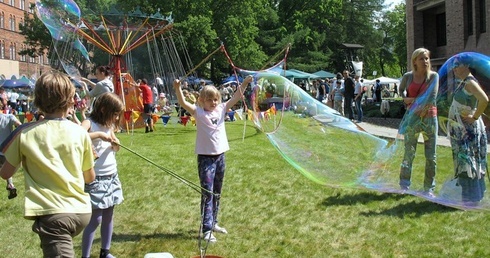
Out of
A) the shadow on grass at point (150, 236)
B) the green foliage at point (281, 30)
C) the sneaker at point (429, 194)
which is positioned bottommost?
the shadow on grass at point (150, 236)

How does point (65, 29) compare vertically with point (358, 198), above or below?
above

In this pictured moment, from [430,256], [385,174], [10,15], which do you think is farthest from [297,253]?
[10,15]

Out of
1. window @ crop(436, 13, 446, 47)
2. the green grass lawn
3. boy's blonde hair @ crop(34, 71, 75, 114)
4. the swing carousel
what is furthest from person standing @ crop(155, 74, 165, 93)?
boy's blonde hair @ crop(34, 71, 75, 114)

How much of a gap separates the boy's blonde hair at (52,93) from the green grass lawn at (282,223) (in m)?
2.13

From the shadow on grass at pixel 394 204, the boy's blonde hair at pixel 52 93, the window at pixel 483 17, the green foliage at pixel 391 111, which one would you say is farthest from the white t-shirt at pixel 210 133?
the window at pixel 483 17

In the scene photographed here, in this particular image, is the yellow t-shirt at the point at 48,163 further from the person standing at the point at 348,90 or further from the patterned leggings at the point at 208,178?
the person standing at the point at 348,90

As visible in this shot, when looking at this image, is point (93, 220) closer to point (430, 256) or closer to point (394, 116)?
point (430, 256)

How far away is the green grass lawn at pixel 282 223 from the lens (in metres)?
4.90

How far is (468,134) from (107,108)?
142 inches

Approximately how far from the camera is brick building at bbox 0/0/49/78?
63.9m

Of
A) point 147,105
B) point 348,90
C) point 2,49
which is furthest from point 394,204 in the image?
point 2,49

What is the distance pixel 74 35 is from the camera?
16.5 m

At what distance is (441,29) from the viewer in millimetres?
24875

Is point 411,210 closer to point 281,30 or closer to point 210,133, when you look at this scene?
point 210,133
